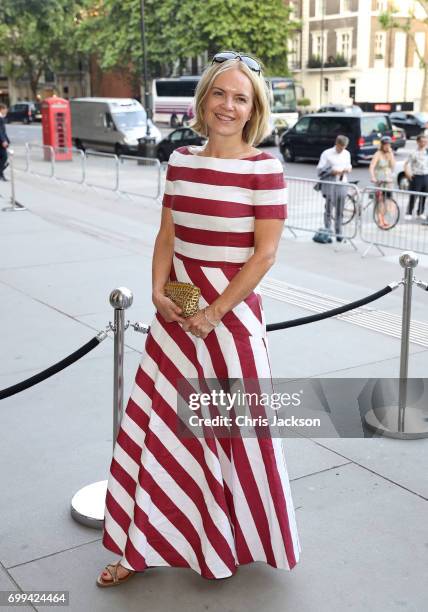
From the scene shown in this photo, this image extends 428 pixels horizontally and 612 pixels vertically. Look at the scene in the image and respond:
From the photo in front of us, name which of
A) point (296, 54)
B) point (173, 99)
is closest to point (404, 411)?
point (173, 99)

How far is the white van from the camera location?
28422mm

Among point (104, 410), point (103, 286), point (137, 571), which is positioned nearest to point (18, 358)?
point (104, 410)

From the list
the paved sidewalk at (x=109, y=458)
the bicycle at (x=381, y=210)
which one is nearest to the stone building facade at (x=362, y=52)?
the bicycle at (x=381, y=210)

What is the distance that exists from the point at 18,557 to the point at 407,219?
10.4 meters

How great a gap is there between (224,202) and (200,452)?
97 centimetres

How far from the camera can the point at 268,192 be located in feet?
9.53

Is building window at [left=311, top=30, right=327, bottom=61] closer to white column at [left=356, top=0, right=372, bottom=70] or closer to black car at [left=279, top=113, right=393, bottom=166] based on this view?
white column at [left=356, top=0, right=372, bottom=70]

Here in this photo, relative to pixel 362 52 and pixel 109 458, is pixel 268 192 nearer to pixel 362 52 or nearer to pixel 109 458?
pixel 109 458

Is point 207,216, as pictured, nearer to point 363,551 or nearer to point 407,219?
point 363,551

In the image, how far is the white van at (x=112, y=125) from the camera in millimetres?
28422

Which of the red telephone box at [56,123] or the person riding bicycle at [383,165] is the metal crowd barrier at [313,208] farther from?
the red telephone box at [56,123]

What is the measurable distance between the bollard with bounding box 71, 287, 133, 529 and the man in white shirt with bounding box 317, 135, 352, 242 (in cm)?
812

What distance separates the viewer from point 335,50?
60344 mm

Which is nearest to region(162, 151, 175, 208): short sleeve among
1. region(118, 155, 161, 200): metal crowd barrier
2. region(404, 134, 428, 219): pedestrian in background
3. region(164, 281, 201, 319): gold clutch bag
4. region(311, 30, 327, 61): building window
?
region(164, 281, 201, 319): gold clutch bag
